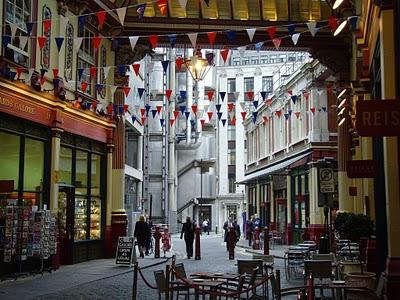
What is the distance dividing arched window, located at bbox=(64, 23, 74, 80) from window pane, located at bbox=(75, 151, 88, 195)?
307cm

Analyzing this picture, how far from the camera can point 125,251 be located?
68.3 ft

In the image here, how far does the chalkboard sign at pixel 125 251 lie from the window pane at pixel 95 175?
3.03 meters

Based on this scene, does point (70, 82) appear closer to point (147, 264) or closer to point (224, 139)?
point (147, 264)

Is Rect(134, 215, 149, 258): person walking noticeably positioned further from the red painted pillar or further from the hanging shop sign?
the hanging shop sign

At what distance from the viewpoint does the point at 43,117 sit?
18547 millimetres

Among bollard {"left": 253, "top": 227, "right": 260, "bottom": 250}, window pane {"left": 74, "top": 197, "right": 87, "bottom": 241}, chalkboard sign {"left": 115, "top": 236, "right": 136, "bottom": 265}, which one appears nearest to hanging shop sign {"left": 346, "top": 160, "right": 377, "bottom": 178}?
chalkboard sign {"left": 115, "top": 236, "right": 136, "bottom": 265}

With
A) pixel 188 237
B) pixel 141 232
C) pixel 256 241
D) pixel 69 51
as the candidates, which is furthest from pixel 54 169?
pixel 256 241

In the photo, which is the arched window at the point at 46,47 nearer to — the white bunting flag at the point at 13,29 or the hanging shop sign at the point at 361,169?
the white bunting flag at the point at 13,29

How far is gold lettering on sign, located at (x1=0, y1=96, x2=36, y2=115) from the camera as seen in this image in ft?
53.3

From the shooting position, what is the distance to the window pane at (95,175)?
23281 millimetres

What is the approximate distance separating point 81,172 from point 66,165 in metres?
1.41

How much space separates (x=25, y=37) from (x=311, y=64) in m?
17.5

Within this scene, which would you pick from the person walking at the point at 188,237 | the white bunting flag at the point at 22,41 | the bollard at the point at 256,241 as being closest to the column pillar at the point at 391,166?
the white bunting flag at the point at 22,41

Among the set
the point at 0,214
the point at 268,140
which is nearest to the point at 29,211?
the point at 0,214
